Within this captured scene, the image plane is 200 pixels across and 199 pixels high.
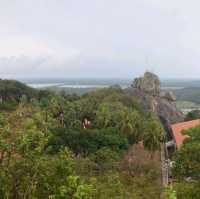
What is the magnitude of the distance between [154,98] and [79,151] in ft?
117

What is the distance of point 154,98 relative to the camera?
72375 mm

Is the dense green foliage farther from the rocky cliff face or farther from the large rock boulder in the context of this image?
the large rock boulder

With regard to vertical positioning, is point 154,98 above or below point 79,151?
above

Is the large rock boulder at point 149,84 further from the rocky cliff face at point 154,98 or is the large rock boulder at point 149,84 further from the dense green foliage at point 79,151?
the dense green foliage at point 79,151

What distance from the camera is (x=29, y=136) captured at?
6898 mm

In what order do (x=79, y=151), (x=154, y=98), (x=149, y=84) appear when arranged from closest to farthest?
1. (x=79, y=151)
2. (x=154, y=98)
3. (x=149, y=84)

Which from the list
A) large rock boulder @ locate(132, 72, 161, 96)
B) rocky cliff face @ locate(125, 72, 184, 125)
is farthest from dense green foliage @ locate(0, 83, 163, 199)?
large rock boulder @ locate(132, 72, 161, 96)

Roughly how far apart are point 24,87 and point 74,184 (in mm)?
70673

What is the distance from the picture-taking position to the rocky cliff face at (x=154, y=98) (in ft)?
228

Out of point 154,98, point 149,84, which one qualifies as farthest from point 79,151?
point 149,84

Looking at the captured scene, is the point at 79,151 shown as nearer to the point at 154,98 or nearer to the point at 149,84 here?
the point at 154,98

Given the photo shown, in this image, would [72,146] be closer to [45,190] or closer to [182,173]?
[182,173]

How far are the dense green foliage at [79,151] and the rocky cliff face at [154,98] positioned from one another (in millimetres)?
8361

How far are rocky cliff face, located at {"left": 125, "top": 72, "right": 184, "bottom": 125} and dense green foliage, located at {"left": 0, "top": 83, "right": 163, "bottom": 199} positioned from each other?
27.4 ft
